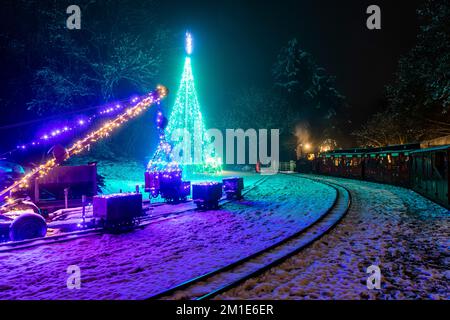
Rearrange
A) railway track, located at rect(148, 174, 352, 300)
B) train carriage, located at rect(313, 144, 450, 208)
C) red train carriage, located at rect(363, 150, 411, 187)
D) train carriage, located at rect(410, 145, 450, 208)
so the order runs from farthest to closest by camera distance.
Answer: red train carriage, located at rect(363, 150, 411, 187) → train carriage, located at rect(313, 144, 450, 208) → train carriage, located at rect(410, 145, 450, 208) → railway track, located at rect(148, 174, 352, 300)

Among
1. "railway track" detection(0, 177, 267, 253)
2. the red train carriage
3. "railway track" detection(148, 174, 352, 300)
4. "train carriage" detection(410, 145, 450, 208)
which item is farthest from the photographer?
the red train carriage

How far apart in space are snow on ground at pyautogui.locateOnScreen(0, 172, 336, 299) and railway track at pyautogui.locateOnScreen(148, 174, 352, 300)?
9.8 inches

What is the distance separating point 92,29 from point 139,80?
18.6 ft

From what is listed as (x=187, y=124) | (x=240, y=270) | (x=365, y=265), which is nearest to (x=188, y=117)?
(x=187, y=124)

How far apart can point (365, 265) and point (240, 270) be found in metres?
2.54

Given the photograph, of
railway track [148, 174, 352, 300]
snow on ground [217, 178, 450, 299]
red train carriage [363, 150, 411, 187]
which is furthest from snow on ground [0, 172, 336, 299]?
red train carriage [363, 150, 411, 187]

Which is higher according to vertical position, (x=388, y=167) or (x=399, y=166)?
(x=399, y=166)

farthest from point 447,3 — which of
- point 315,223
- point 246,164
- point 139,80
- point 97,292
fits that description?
point 246,164

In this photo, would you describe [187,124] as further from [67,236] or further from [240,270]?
[240,270]

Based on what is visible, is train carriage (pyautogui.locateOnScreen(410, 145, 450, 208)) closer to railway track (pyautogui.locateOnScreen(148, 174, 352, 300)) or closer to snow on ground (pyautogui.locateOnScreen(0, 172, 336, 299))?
snow on ground (pyautogui.locateOnScreen(0, 172, 336, 299))

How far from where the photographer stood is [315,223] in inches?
393

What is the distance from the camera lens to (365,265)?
20.1ft

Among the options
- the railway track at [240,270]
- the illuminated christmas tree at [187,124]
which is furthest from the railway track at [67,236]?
the illuminated christmas tree at [187,124]

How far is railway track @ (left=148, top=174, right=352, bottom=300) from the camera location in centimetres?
486
